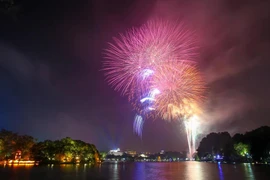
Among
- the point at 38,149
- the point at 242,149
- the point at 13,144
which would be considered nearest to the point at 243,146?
the point at 242,149

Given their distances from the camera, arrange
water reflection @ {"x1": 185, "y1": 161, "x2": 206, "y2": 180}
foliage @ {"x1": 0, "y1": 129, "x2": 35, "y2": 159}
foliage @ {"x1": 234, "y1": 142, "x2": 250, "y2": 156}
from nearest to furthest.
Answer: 1. water reflection @ {"x1": 185, "y1": 161, "x2": 206, "y2": 180}
2. foliage @ {"x1": 0, "y1": 129, "x2": 35, "y2": 159}
3. foliage @ {"x1": 234, "y1": 142, "x2": 250, "y2": 156}

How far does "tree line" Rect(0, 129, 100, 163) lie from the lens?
330ft

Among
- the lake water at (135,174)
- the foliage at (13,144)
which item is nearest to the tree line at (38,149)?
the foliage at (13,144)

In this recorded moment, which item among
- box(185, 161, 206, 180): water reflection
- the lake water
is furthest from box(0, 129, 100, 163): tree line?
box(185, 161, 206, 180): water reflection

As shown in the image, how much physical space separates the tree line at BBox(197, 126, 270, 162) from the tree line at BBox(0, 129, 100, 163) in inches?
3013

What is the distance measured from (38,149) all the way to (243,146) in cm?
8871

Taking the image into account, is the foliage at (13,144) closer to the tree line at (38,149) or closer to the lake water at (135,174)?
the tree line at (38,149)

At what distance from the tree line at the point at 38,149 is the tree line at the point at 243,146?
76.5m

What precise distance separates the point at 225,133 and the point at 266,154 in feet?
203

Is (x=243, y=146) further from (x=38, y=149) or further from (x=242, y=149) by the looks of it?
(x=38, y=149)

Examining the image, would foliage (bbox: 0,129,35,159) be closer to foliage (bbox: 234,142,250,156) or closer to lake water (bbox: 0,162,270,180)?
lake water (bbox: 0,162,270,180)

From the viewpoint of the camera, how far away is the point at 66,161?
116 metres

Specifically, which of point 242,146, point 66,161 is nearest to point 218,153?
point 242,146

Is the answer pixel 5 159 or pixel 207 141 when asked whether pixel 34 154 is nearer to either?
pixel 5 159
